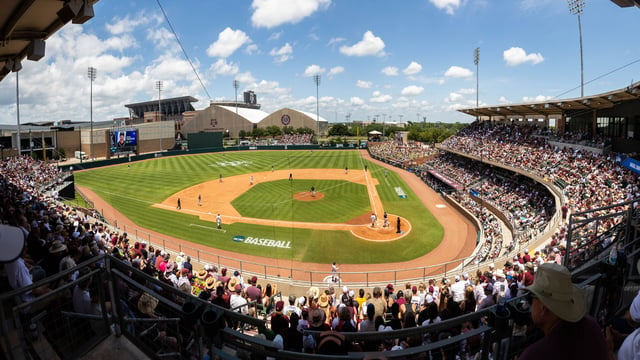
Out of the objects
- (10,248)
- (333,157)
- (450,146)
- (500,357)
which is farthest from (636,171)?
(333,157)

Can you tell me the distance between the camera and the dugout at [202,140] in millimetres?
74375

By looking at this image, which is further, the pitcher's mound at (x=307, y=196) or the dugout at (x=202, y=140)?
the dugout at (x=202, y=140)

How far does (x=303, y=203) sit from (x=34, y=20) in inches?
996

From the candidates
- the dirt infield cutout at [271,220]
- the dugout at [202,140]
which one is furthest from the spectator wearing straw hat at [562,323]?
the dugout at [202,140]

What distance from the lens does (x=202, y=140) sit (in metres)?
74.8

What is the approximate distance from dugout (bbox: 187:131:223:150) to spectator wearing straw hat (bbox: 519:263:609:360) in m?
77.8

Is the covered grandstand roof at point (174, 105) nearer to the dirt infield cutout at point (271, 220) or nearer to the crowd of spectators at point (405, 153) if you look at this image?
the crowd of spectators at point (405, 153)

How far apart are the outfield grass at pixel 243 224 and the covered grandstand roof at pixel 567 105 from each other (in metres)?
13.6

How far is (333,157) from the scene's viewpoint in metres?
63.0

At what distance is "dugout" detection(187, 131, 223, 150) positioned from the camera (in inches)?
2928

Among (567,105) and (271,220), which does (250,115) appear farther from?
(567,105)

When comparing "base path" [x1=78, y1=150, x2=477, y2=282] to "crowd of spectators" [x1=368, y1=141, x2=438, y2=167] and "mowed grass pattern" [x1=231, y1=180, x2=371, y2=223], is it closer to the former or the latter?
"mowed grass pattern" [x1=231, y1=180, x2=371, y2=223]

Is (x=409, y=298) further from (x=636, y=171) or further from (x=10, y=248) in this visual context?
(x=636, y=171)

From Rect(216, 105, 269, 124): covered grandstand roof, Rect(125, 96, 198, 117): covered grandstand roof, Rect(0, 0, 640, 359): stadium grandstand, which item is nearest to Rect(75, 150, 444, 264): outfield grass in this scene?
Rect(0, 0, 640, 359): stadium grandstand
